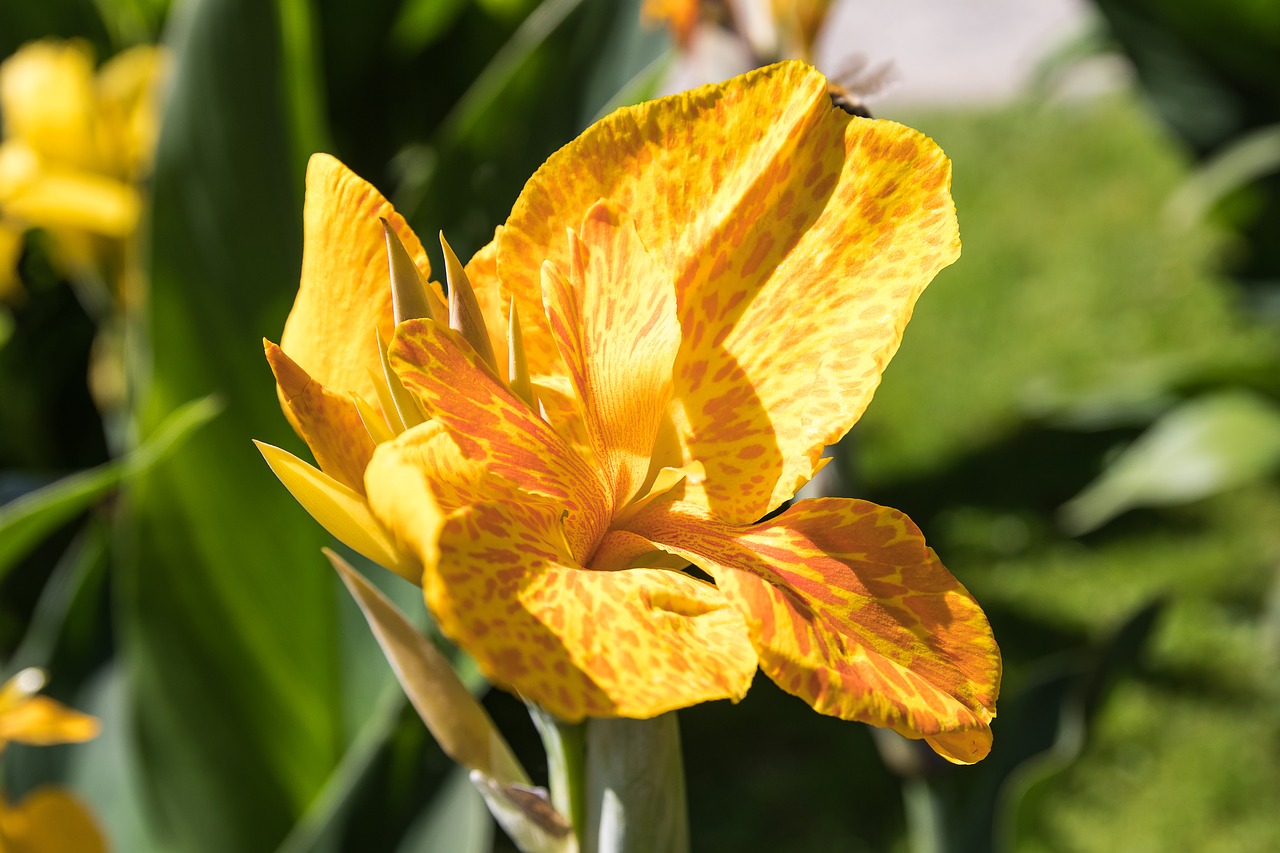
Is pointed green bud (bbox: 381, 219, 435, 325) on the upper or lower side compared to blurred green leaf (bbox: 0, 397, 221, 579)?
upper

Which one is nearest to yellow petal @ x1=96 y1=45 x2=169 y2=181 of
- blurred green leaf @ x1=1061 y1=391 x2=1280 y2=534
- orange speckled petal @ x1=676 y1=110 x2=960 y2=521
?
orange speckled petal @ x1=676 y1=110 x2=960 y2=521

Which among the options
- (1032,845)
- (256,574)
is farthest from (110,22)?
(1032,845)

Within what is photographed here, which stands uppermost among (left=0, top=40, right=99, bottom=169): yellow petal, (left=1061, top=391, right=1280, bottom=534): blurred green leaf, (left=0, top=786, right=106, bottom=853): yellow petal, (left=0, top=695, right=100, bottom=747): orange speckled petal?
(left=0, top=40, right=99, bottom=169): yellow petal

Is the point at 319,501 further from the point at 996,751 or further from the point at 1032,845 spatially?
the point at 1032,845

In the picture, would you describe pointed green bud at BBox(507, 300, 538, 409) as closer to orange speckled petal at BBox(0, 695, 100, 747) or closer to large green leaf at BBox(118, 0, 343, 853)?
orange speckled petal at BBox(0, 695, 100, 747)

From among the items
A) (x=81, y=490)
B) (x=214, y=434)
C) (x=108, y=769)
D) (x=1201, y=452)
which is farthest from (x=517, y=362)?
(x=1201, y=452)

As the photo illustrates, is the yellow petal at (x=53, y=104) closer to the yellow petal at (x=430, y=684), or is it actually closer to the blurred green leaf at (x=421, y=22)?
the blurred green leaf at (x=421, y=22)
